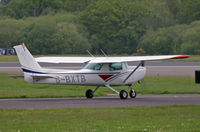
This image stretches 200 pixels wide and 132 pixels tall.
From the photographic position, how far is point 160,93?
1020 inches

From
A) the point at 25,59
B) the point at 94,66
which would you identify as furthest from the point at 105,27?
the point at 25,59

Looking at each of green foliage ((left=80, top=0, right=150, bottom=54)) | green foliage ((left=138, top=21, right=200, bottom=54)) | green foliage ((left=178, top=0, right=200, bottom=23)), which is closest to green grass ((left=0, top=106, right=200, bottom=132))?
green foliage ((left=138, top=21, right=200, bottom=54))

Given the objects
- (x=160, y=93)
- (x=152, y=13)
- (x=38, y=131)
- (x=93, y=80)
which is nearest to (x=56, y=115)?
(x=38, y=131)

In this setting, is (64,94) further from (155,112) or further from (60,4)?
(60,4)

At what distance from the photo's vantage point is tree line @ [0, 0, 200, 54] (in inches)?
2461

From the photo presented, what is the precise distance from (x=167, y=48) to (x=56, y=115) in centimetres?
5849

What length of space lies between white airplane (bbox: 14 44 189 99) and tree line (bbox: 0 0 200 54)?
37.1 m

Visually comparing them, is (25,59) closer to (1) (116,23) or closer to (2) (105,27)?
(2) (105,27)

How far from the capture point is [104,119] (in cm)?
1458

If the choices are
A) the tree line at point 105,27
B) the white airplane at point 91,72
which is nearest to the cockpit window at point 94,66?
the white airplane at point 91,72

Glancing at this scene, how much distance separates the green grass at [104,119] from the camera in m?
12.6

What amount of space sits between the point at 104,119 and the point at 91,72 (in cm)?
749

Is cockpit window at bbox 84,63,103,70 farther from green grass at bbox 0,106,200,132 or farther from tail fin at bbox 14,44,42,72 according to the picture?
green grass at bbox 0,106,200,132

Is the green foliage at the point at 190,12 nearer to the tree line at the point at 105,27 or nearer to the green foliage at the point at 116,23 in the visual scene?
the tree line at the point at 105,27
